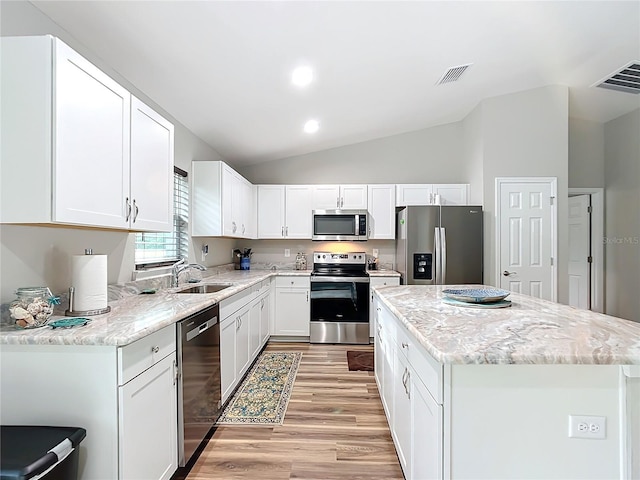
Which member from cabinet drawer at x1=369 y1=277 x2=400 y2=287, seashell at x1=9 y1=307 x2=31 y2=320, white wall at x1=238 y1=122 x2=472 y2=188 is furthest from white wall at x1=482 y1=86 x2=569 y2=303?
seashell at x1=9 y1=307 x2=31 y2=320

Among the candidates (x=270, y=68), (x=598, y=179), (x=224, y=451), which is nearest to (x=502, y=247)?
(x=598, y=179)

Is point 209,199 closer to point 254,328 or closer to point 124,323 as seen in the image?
point 254,328

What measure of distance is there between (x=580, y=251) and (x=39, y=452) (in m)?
6.27

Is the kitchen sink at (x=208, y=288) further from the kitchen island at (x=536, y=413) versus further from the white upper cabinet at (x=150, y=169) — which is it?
the kitchen island at (x=536, y=413)

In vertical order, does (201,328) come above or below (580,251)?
below

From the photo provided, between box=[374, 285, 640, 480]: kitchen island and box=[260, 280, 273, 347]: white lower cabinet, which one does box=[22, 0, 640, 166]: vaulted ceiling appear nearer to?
box=[260, 280, 273, 347]: white lower cabinet

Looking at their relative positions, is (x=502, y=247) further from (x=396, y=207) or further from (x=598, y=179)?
(x=598, y=179)

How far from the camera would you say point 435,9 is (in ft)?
7.43

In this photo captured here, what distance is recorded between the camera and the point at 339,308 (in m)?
4.38

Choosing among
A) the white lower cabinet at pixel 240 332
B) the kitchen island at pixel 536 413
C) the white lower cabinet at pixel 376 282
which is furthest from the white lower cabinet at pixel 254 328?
the kitchen island at pixel 536 413

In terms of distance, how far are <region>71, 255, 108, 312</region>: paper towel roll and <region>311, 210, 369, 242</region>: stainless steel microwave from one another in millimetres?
3092

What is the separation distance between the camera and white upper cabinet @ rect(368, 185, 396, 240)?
468 cm

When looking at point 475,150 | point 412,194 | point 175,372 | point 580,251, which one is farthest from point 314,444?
point 580,251

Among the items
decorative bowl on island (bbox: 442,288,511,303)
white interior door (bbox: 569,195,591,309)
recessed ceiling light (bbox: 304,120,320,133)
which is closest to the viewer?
decorative bowl on island (bbox: 442,288,511,303)
